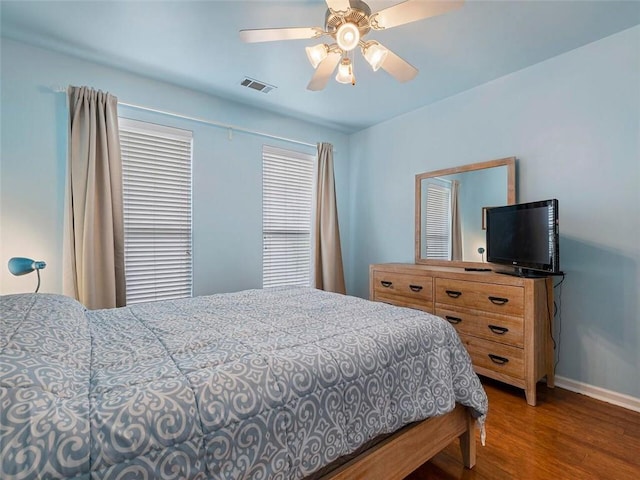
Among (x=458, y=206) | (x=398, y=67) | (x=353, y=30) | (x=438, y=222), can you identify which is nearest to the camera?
(x=353, y=30)

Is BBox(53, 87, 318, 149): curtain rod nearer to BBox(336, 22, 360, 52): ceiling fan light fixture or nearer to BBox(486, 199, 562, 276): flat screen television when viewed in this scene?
BBox(336, 22, 360, 52): ceiling fan light fixture

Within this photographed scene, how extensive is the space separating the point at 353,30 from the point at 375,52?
7.6 inches

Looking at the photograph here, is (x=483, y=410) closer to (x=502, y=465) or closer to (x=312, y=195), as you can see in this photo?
(x=502, y=465)

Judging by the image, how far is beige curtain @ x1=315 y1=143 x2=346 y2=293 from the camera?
379 cm

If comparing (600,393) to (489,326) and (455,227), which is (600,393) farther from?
(455,227)

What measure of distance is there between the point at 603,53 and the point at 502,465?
9.20 ft

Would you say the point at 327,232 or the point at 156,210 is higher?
the point at 156,210

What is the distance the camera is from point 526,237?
234 centimetres

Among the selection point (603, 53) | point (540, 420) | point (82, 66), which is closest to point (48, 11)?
point (82, 66)

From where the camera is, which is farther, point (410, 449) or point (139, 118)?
point (139, 118)

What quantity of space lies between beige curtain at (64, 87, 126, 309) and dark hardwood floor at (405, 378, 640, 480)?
2492mm

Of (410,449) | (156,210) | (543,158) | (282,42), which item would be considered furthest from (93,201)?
(543,158)

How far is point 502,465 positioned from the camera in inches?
61.8

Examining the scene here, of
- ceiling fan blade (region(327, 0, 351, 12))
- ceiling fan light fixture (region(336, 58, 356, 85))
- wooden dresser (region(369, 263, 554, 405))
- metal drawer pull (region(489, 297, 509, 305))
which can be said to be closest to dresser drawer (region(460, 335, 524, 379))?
wooden dresser (region(369, 263, 554, 405))
